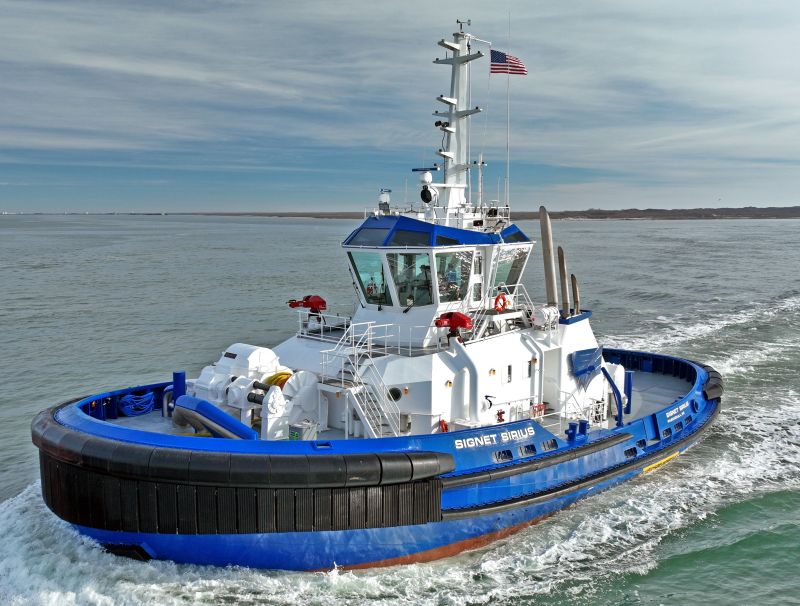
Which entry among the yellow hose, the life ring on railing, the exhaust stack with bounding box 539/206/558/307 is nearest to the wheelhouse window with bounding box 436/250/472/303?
the life ring on railing

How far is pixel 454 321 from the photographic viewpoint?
952 centimetres

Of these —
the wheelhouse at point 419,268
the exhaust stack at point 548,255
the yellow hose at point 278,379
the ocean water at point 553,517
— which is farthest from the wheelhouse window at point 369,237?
the ocean water at point 553,517

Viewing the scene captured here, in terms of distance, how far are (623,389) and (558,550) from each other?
13.0ft

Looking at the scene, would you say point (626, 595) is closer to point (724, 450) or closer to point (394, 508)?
point (394, 508)

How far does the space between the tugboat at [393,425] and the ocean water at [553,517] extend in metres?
0.42

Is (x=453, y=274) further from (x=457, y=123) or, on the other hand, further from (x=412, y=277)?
(x=457, y=123)

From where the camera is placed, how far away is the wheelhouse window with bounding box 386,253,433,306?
10117mm

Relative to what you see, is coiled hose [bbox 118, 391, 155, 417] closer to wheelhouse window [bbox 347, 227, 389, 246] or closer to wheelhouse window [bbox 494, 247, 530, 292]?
wheelhouse window [bbox 347, 227, 389, 246]

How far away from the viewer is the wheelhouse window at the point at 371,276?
408 inches

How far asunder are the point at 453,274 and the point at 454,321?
43.0 inches

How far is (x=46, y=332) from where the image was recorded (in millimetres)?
21688

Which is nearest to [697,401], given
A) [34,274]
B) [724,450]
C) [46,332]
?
[724,450]

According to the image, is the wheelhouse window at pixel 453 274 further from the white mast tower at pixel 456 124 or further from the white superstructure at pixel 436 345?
the white mast tower at pixel 456 124

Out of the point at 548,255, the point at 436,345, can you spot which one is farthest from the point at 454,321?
the point at 548,255
